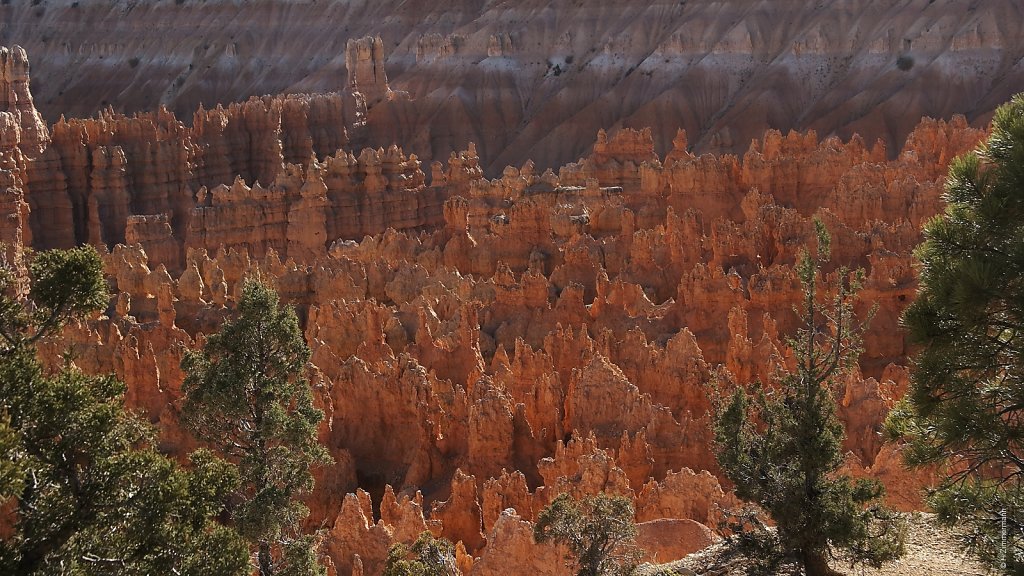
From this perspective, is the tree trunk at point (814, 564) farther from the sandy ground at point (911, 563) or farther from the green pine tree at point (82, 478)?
the green pine tree at point (82, 478)

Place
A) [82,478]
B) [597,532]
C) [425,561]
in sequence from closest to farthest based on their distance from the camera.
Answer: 1. [82,478]
2. [597,532]
3. [425,561]

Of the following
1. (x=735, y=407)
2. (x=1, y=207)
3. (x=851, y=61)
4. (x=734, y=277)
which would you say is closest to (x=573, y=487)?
(x=735, y=407)

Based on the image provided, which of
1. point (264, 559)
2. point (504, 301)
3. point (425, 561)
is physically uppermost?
point (264, 559)

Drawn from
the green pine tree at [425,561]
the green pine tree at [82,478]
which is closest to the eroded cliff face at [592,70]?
the green pine tree at [425,561]

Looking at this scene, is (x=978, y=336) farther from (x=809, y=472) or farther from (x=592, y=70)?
(x=592, y=70)

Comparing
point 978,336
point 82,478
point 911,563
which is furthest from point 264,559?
point 978,336

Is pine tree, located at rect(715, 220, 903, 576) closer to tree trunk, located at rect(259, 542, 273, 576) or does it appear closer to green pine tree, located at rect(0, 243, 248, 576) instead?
tree trunk, located at rect(259, 542, 273, 576)
